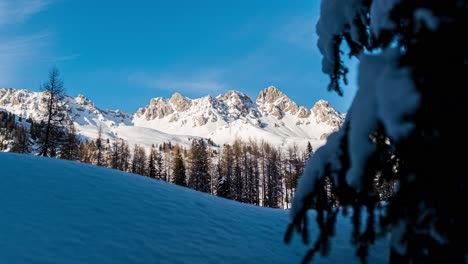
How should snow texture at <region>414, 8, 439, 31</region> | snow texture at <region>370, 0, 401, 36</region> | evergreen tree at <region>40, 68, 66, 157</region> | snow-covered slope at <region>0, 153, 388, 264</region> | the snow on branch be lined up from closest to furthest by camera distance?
Result: the snow on branch → snow texture at <region>414, 8, 439, 31</region> → snow texture at <region>370, 0, 401, 36</region> → snow-covered slope at <region>0, 153, 388, 264</region> → evergreen tree at <region>40, 68, 66, 157</region>

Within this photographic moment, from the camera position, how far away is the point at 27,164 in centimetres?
1034

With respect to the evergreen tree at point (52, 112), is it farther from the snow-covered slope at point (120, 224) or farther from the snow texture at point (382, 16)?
the snow texture at point (382, 16)

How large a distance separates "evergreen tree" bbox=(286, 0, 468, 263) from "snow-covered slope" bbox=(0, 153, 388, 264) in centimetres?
483

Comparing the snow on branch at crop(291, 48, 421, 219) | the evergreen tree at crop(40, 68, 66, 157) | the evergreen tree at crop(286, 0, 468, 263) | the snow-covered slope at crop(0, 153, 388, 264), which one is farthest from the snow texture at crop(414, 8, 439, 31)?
A: the evergreen tree at crop(40, 68, 66, 157)

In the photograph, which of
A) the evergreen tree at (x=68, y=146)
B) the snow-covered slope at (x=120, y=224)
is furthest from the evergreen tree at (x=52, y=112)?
the snow-covered slope at (x=120, y=224)

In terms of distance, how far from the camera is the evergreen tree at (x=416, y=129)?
1920 mm

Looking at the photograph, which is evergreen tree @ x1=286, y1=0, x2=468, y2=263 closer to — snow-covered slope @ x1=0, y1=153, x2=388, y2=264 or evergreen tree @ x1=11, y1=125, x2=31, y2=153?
snow-covered slope @ x1=0, y1=153, x2=388, y2=264

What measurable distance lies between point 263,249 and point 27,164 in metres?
7.78

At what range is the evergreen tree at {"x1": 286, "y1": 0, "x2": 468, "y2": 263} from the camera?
75.6 inches

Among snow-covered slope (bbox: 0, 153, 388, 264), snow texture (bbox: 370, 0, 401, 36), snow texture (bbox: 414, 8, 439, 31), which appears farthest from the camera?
snow-covered slope (bbox: 0, 153, 388, 264)

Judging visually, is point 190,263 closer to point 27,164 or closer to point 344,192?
point 344,192

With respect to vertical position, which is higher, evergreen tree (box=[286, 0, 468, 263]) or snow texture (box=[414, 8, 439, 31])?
snow texture (box=[414, 8, 439, 31])

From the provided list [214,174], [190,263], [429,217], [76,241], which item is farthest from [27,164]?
[214,174]

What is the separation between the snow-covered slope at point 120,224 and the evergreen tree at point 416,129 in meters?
4.83
